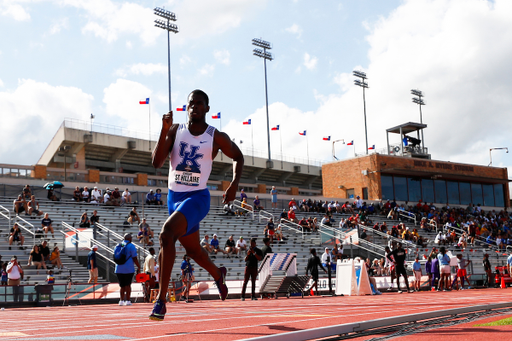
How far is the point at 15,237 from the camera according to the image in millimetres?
20703

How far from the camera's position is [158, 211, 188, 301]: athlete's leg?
5.12 m

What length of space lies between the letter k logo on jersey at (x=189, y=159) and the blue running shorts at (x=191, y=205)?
0.78 feet

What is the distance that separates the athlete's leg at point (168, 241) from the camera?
16.8 ft

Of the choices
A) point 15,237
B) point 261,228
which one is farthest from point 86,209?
point 261,228

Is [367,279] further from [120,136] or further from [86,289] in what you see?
[120,136]

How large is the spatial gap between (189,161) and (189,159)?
0.8 inches

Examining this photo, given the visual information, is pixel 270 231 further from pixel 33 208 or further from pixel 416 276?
pixel 33 208

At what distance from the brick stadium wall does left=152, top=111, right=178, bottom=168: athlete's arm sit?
45.3m

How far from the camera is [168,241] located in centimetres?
512

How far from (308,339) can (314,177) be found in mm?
66507

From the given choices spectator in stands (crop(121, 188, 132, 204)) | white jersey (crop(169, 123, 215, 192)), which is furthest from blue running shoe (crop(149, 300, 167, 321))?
spectator in stands (crop(121, 188, 132, 204))

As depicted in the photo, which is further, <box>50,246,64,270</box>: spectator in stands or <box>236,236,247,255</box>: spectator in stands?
<box>236,236,247,255</box>: spectator in stands

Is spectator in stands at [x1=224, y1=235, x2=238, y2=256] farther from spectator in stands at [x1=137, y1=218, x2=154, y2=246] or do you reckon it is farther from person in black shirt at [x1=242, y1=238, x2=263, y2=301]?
person in black shirt at [x1=242, y1=238, x2=263, y2=301]

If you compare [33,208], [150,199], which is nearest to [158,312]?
[33,208]
